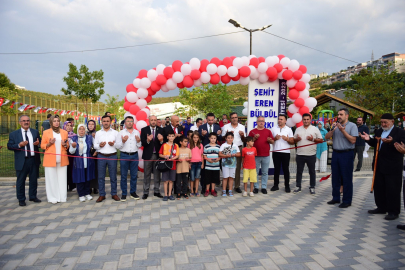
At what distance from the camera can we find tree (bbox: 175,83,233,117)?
24.5 m

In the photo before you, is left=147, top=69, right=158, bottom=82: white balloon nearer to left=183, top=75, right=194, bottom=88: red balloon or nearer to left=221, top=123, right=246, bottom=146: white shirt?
left=183, top=75, right=194, bottom=88: red balloon

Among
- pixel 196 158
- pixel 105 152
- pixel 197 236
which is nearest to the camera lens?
pixel 197 236

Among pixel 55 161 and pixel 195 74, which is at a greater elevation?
pixel 195 74

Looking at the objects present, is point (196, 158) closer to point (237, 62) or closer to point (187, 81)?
point (187, 81)

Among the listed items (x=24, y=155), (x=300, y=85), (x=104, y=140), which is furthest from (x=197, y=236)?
(x=300, y=85)

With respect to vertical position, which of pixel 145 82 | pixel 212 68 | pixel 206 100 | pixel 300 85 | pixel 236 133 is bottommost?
pixel 236 133

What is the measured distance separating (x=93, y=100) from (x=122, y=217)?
1013 inches

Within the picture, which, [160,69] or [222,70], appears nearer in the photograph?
[222,70]

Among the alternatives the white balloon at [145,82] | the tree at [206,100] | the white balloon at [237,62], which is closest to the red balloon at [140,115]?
the white balloon at [145,82]

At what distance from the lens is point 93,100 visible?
27484 mm

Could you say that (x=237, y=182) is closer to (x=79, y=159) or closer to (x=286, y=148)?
(x=286, y=148)

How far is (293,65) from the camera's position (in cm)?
752

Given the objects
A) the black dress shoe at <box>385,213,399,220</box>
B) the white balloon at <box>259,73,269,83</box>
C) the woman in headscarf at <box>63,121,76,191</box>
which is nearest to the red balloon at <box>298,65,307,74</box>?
the white balloon at <box>259,73,269,83</box>

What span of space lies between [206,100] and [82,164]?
791 inches
